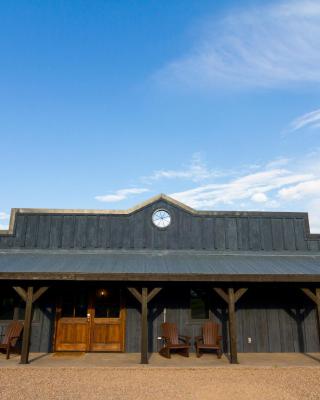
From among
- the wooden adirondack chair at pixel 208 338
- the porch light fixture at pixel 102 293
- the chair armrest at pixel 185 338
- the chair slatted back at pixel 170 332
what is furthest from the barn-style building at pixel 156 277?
the chair slatted back at pixel 170 332

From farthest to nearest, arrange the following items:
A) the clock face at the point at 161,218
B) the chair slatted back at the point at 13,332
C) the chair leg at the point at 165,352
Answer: the clock face at the point at 161,218
the chair slatted back at the point at 13,332
the chair leg at the point at 165,352

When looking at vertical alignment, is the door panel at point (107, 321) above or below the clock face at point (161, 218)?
below

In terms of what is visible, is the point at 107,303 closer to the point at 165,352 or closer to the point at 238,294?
the point at 165,352

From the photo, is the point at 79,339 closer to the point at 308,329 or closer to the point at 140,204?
the point at 140,204

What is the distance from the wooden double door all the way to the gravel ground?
1.94 meters

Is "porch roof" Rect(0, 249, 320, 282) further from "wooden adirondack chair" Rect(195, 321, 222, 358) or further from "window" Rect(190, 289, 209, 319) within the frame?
"wooden adirondack chair" Rect(195, 321, 222, 358)

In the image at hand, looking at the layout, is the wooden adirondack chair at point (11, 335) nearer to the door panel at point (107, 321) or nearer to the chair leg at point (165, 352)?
the door panel at point (107, 321)

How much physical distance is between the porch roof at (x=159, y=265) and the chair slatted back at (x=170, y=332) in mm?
1830

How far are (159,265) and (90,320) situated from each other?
293 cm

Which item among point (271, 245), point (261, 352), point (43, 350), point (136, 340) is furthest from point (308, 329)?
point (43, 350)

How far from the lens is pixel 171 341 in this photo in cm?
937

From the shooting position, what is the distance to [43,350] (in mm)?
9867

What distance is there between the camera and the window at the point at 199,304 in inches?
409

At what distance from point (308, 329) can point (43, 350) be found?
874 cm
